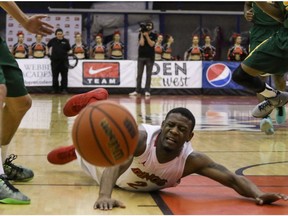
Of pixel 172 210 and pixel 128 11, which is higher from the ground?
pixel 128 11

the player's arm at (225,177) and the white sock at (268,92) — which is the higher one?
the white sock at (268,92)

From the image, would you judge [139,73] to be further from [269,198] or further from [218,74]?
[269,198]

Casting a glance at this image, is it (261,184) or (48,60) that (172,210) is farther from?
(48,60)

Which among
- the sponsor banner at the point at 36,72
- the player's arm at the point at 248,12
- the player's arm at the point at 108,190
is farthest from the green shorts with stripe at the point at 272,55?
the sponsor banner at the point at 36,72

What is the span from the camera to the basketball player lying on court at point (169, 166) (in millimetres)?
3508

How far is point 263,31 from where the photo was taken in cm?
706

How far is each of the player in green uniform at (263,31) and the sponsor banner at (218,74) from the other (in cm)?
785

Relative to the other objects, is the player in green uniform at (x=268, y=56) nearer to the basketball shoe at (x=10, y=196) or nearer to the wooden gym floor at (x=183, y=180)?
the wooden gym floor at (x=183, y=180)

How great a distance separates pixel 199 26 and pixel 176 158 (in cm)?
1723

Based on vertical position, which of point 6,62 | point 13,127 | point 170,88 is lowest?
point 170,88

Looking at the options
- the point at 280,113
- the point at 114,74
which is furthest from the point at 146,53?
the point at 280,113

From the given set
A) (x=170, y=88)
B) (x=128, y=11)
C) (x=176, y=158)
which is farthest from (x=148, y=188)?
(x=128, y=11)

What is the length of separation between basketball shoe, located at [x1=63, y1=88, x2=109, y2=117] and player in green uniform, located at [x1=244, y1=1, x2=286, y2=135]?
282cm

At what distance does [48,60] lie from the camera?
15008 mm
